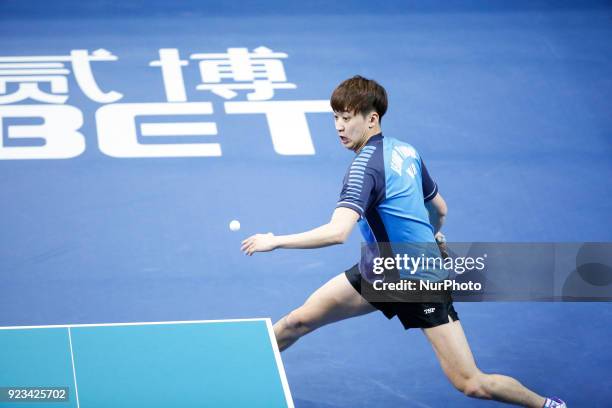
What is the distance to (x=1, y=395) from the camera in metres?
4.03

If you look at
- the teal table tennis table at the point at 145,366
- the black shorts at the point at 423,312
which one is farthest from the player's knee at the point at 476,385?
the teal table tennis table at the point at 145,366

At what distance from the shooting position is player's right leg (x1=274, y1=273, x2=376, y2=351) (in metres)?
4.84

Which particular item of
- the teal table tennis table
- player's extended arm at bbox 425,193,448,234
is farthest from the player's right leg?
player's extended arm at bbox 425,193,448,234

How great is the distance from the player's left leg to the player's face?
950 millimetres

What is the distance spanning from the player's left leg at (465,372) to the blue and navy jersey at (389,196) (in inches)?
10.5

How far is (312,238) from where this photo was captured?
4168 mm

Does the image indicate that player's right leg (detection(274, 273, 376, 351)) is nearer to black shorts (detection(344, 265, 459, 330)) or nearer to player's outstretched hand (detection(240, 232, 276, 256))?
black shorts (detection(344, 265, 459, 330))

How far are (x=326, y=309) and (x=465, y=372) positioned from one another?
2.57 ft

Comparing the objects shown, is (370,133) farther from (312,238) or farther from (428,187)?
(312,238)

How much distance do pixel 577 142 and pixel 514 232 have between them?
1.63m

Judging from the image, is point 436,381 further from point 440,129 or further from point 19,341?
point 440,129

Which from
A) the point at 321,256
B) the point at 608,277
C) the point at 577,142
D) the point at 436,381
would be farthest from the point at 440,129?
the point at 436,381

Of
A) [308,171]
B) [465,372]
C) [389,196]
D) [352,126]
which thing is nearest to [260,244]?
[389,196]

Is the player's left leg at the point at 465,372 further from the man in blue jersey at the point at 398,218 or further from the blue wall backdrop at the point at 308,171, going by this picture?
the blue wall backdrop at the point at 308,171
